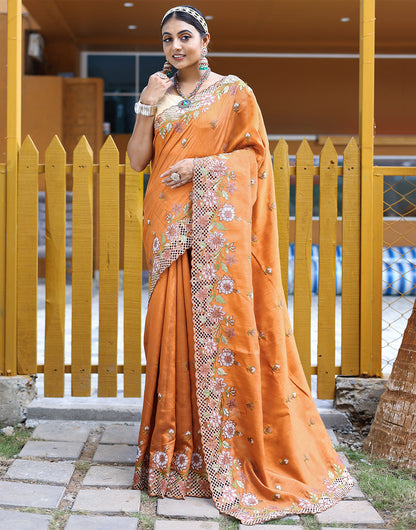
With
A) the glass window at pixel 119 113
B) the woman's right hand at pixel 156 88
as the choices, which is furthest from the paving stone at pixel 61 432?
the glass window at pixel 119 113

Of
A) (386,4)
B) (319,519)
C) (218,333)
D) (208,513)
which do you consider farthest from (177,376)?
(386,4)

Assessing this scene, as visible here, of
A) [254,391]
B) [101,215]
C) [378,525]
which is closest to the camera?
[378,525]

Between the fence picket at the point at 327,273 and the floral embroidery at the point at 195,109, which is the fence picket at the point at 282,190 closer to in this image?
the fence picket at the point at 327,273

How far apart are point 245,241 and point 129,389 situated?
4.29 feet

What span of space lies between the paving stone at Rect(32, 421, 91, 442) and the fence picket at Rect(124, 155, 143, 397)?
39 cm

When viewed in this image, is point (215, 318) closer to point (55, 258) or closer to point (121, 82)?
point (55, 258)

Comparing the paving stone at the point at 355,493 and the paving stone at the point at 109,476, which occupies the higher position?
the paving stone at the point at 109,476

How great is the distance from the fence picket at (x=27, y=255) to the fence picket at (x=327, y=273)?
1.56 m

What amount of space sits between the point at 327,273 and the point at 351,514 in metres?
1.40

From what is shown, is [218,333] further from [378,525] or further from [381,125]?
[381,125]

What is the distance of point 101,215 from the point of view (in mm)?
3295

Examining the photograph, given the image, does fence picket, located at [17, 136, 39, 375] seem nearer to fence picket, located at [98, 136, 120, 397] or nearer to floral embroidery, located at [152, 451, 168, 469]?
fence picket, located at [98, 136, 120, 397]

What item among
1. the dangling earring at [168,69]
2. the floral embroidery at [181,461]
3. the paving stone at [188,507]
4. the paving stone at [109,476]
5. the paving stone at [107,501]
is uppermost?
the dangling earring at [168,69]

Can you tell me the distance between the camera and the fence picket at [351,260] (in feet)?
11.0
